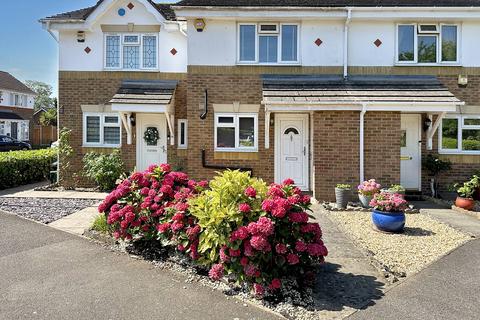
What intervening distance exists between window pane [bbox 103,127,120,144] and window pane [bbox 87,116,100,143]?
0.81ft

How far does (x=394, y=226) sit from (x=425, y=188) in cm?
498

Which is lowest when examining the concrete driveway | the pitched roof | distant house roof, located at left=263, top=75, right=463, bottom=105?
the concrete driveway

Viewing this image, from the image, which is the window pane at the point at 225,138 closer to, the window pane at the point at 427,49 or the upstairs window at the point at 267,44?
the upstairs window at the point at 267,44

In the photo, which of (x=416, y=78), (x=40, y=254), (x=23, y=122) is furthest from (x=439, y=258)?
(x=23, y=122)

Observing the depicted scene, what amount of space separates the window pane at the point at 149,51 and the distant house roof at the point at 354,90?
13.1ft

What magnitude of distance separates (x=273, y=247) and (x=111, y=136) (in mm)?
9946

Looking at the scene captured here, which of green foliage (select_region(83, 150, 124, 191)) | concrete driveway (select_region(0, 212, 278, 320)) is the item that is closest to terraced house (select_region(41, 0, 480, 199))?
green foliage (select_region(83, 150, 124, 191))

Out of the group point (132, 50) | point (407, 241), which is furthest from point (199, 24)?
→ point (407, 241)

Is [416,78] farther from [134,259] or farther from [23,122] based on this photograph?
[23,122]

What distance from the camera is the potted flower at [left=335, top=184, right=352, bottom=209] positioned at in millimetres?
9688

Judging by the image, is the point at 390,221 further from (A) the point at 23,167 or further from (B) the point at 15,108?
(B) the point at 15,108

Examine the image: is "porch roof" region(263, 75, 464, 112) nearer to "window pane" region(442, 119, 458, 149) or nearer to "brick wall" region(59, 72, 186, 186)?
"window pane" region(442, 119, 458, 149)

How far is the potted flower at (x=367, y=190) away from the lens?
9188mm

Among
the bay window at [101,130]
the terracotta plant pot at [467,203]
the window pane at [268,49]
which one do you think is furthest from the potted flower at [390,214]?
the bay window at [101,130]
